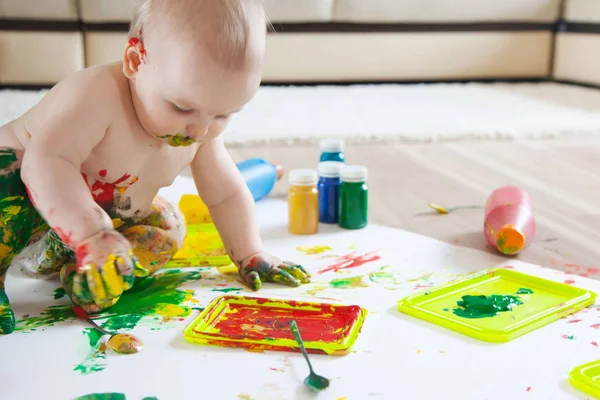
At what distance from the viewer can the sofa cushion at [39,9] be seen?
2.69 m

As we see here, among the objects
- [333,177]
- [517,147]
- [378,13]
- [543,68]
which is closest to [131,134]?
[333,177]

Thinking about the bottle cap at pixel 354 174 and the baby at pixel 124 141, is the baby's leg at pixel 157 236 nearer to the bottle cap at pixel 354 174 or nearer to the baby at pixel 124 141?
the baby at pixel 124 141

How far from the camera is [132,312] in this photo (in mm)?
1015

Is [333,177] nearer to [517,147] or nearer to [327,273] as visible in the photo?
[327,273]

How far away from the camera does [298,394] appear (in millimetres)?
810

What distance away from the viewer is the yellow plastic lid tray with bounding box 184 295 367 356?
912 mm

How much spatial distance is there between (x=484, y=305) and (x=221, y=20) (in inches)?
20.9

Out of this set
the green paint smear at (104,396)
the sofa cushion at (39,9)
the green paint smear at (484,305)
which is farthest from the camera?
the sofa cushion at (39,9)

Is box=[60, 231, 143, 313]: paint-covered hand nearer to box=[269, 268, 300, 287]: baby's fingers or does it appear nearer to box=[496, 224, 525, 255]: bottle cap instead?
box=[269, 268, 300, 287]: baby's fingers

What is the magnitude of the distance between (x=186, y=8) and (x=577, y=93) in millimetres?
2414

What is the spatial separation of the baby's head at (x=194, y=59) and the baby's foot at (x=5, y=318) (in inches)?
12.2

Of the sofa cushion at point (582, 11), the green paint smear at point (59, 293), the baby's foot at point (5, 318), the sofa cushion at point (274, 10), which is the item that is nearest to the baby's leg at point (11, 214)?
the baby's foot at point (5, 318)

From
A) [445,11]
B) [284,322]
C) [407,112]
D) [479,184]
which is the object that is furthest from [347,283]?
[445,11]

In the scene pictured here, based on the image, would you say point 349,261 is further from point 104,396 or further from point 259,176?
point 104,396
